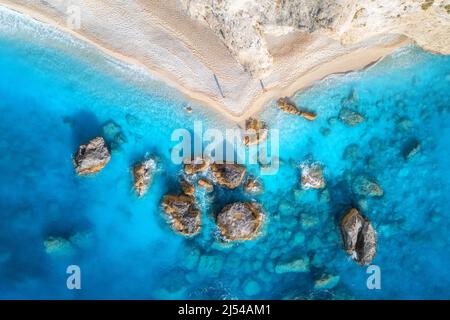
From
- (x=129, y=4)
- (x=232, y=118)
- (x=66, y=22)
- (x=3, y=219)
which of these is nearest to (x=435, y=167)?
(x=232, y=118)

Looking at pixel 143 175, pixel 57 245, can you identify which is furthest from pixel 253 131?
pixel 57 245

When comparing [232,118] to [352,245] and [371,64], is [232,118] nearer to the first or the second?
[371,64]

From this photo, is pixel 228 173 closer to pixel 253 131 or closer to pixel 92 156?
pixel 253 131

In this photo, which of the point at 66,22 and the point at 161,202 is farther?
the point at 161,202

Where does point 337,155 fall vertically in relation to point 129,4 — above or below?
below

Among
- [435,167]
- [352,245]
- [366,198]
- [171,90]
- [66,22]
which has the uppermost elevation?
[66,22]

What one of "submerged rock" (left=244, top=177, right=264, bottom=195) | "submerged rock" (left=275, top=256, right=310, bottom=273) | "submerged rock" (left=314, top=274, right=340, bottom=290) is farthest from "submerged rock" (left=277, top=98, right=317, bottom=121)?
"submerged rock" (left=314, top=274, right=340, bottom=290)
